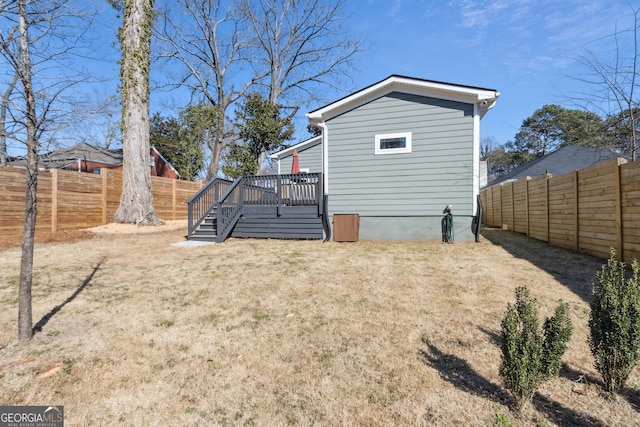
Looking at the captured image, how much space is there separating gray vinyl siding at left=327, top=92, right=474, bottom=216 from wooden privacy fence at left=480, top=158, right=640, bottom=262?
2068mm

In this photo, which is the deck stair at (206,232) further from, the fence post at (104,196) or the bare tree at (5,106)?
the bare tree at (5,106)

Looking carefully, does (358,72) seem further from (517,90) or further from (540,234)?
(540,234)

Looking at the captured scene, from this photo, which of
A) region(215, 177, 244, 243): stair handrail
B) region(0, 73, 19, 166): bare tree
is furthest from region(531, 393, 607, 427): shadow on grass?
region(215, 177, 244, 243): stair handrail

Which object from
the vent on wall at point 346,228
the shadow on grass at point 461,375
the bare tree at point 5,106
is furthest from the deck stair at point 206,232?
the shadow on grass at point 461,375

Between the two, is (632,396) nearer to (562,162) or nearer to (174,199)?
(174,199)

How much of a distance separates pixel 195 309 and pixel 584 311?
15.3 ft

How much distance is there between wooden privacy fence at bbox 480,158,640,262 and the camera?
4832mm

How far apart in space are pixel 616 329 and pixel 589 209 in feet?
18.3

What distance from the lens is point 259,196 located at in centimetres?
950

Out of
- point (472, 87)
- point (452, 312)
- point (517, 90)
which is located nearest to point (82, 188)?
point (452, 312)

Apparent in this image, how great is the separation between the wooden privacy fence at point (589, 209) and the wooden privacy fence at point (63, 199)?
13.5 metres

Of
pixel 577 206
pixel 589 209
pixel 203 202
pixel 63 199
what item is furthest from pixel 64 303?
pixel 577 206

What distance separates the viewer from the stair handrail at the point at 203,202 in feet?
28.4

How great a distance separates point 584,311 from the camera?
333 cm
